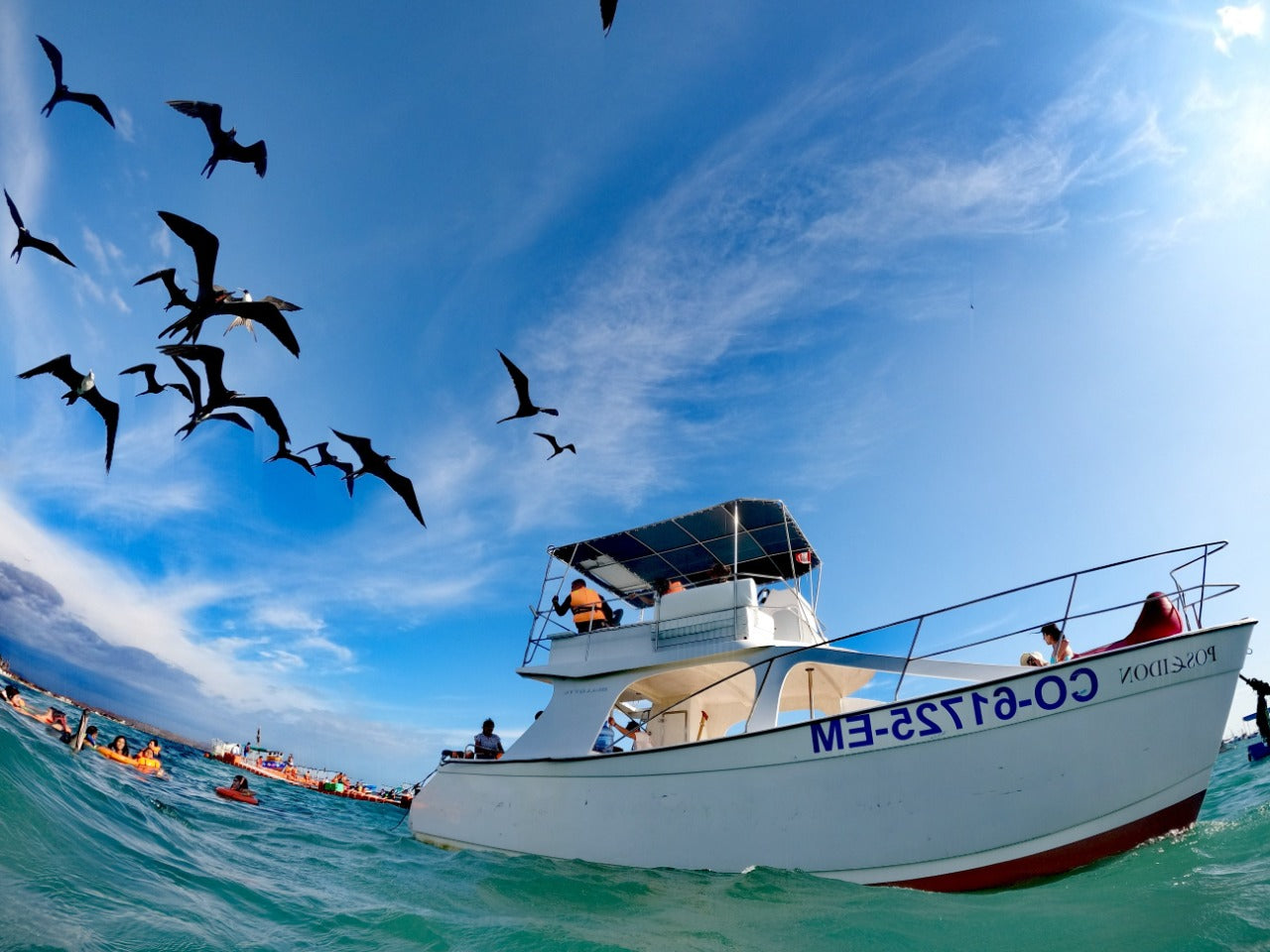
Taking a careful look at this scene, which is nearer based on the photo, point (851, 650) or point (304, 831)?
point (851, 650)

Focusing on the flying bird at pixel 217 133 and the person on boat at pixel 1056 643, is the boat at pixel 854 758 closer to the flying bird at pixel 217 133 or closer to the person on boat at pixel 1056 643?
the person on boat at pixel 1056 643

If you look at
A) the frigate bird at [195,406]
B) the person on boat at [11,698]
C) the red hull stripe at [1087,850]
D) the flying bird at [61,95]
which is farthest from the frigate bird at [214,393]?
the red hull stripe at [1087,850]

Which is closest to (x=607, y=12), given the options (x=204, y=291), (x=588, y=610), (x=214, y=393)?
(x=204, y=291)

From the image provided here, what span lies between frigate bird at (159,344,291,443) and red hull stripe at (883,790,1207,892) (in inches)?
358

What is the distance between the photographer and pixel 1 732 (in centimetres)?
654

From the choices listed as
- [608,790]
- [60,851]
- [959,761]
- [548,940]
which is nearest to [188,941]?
[60,851]

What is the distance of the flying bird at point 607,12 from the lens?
10.7 feet

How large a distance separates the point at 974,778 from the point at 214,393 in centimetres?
904

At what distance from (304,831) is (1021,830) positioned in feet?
38.4

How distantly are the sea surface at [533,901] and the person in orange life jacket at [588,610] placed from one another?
3.54m

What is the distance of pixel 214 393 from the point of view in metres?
7.23

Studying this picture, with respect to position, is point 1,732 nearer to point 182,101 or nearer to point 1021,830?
point 182,101

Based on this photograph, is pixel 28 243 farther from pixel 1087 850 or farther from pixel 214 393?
pixel 1087 850

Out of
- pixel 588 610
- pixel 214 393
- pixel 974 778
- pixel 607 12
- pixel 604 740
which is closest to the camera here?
pixel 607 12
